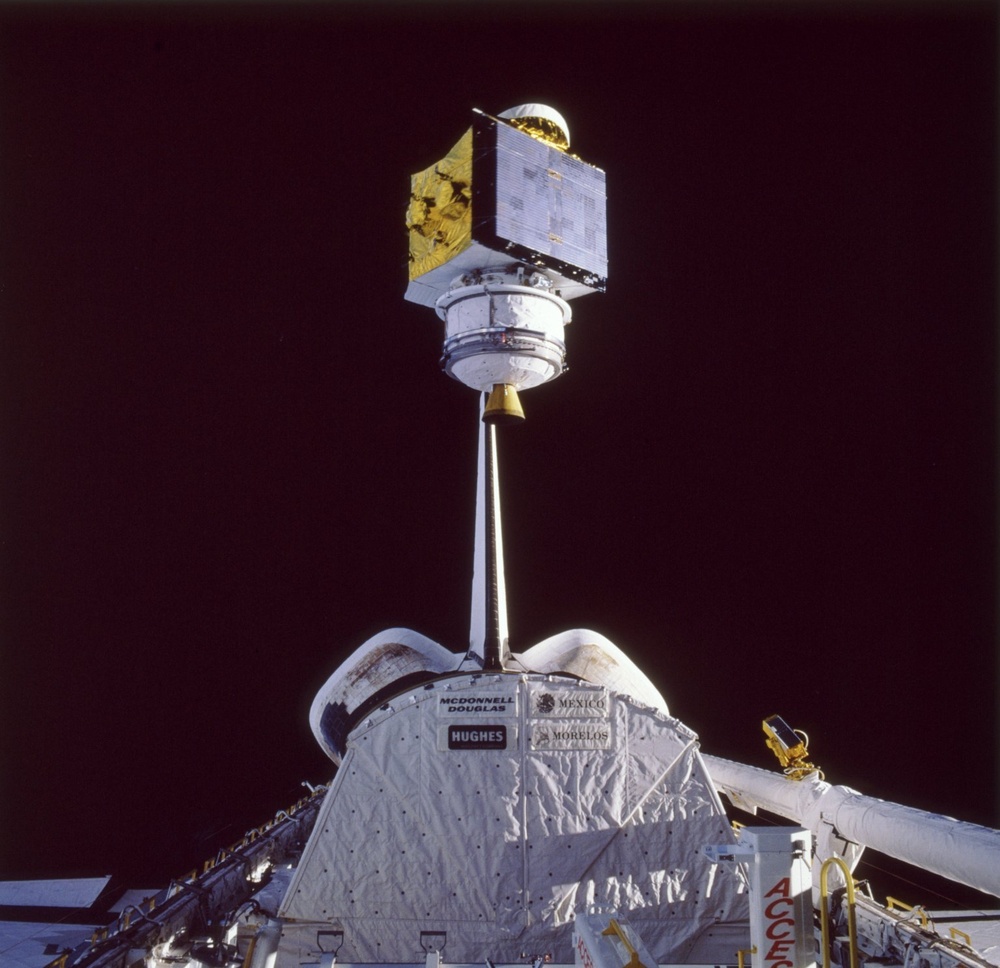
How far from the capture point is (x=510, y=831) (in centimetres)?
554

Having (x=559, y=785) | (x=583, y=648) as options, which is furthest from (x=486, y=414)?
(x=559, y=785)

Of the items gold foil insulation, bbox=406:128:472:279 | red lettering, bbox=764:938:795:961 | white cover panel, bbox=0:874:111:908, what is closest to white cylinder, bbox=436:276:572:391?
gold foil insulation, bbox=406:128:472:279

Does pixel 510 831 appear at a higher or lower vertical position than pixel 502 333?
lower

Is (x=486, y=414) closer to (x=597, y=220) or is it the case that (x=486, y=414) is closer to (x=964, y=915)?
(x=597, y=220)

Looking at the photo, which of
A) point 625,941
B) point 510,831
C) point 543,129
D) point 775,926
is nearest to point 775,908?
point 775,926

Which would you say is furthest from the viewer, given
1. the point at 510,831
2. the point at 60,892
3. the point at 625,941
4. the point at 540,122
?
the point at 60,892

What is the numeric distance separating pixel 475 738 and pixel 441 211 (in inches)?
202

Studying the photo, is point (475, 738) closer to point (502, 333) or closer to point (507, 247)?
point (502, 333)

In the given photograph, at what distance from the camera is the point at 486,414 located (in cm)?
743

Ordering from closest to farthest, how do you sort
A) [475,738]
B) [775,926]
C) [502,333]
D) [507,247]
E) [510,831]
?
1. [775,926]
2. [510,831]
3. [475,738]
4. [507,247]
5. [502,333]

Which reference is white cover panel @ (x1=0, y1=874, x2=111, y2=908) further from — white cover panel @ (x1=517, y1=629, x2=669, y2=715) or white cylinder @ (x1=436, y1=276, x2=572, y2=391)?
white cylinder @ (x1=436, y1=276, x2=572, y2=391)

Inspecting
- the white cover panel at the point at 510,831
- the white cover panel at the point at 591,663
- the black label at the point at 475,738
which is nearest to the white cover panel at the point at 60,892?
the white cover panel at the point at 591,663

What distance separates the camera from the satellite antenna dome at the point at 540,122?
763 centimetres

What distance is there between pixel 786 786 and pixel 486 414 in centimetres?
494
